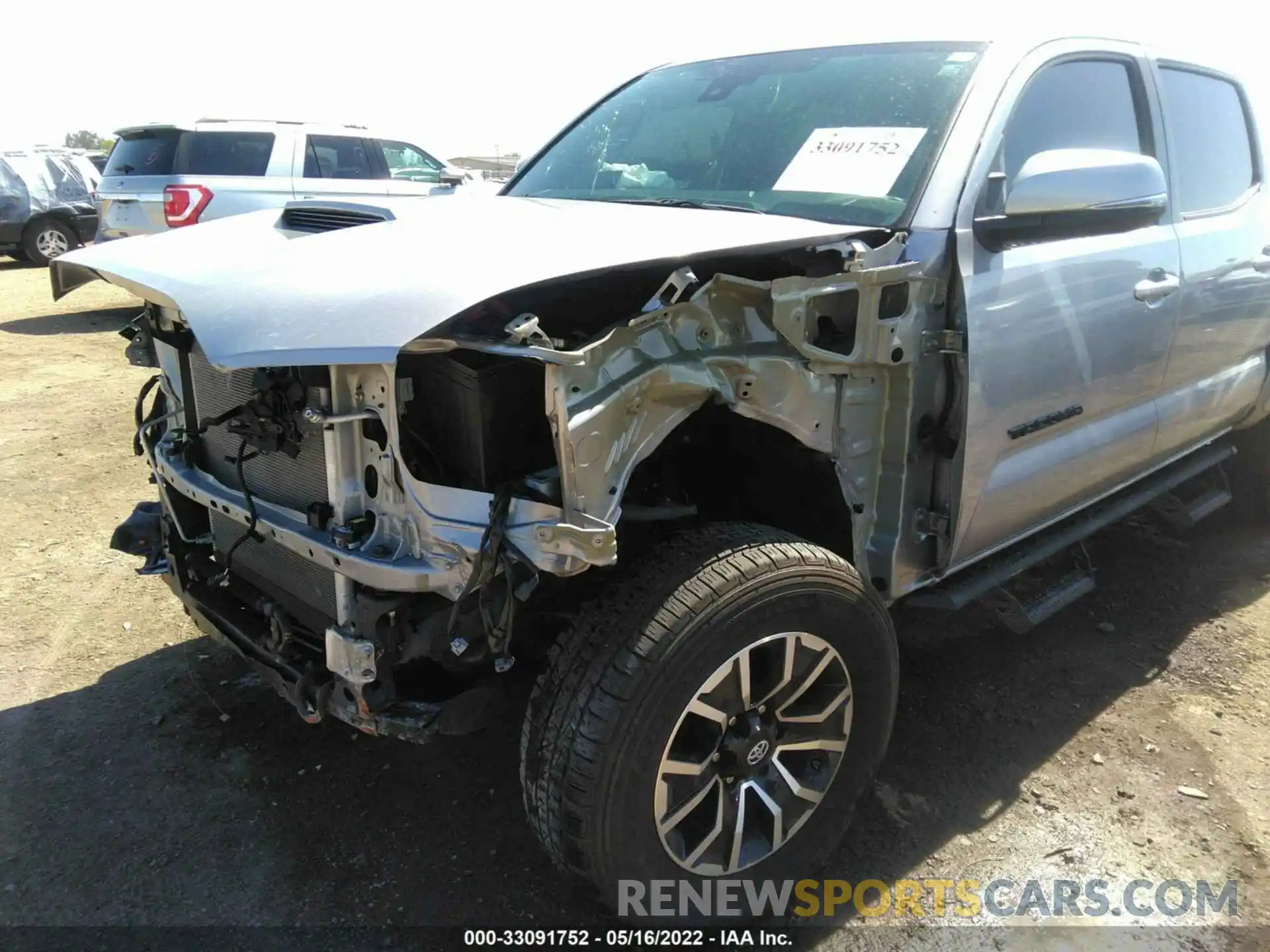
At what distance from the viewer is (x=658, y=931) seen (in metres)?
2.20

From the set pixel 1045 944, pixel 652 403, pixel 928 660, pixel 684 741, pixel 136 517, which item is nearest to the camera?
pixel 652 403

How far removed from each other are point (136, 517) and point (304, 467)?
1058mm

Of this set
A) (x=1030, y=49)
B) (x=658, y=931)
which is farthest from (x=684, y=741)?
(x=1030, y=49)

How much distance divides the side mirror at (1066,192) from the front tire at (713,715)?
1045 mm

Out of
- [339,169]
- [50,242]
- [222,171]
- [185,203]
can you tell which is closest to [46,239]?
[50,242]

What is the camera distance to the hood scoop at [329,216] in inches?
Answer: 101

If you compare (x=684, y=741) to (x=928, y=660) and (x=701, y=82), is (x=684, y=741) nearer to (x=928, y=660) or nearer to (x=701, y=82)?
(x=928, y=660)

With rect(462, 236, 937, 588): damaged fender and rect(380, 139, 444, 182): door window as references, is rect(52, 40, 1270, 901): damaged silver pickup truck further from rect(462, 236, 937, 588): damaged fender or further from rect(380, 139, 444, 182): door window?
rect(380, 139, 444, 182): door window

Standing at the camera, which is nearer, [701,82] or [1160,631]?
[701,82]

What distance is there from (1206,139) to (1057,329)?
1.63m

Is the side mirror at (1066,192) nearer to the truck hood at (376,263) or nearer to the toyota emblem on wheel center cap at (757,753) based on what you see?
the truck hood at (376,263)

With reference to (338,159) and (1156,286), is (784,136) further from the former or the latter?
(338,159)

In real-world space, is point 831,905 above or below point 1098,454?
below

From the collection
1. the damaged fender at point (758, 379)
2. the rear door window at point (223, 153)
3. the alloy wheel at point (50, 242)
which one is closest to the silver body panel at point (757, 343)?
the damaged fender at point (758, 379)
